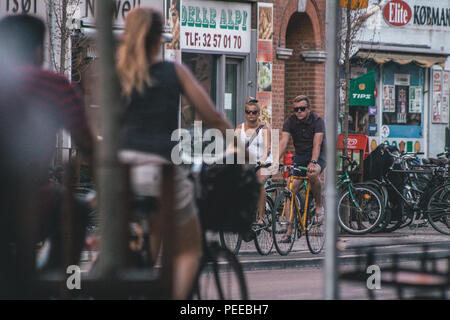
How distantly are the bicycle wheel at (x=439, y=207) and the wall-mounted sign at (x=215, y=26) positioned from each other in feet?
20.8

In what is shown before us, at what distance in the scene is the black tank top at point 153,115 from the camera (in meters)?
5.48

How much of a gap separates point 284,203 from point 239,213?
6840 mm

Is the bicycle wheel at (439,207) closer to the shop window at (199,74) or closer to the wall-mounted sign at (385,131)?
the shop window at (199,74)

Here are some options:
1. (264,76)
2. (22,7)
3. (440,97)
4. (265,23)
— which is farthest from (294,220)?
(440,97)

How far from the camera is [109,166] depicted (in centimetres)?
439

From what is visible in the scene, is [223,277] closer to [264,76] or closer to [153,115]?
[153,115]

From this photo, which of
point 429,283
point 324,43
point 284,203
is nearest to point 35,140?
point 429,283

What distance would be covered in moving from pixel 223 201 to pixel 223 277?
44 cm

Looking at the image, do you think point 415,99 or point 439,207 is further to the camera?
point 415,99

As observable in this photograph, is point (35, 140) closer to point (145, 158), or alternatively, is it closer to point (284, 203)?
point (145, 158)

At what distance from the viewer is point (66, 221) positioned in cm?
489

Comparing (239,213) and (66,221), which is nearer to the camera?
(66,221)

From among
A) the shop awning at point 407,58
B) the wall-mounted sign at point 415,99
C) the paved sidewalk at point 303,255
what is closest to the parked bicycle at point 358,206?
the paved sidewalk at point 303,255

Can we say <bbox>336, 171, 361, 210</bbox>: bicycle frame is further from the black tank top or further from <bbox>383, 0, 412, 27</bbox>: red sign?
<bbox>383, 0, 412, 27</bbox>: red sign
